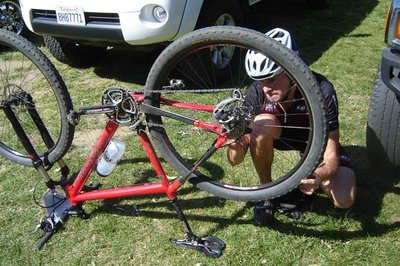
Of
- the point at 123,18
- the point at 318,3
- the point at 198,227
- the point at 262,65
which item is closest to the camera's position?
the point at 262,65

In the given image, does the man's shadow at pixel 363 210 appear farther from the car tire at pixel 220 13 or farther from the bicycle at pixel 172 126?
the car tire at pixel 220 13

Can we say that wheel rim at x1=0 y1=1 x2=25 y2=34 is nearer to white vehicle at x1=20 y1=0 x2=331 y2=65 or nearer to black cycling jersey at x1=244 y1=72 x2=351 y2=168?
white vehicle at x1=20 y1=0 x2=331 y2=65

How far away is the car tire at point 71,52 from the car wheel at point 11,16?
128 centimetres

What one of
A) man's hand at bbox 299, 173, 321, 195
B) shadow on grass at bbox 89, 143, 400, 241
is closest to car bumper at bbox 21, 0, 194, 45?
shadow on grass at bbox 89, 143, 400, 241

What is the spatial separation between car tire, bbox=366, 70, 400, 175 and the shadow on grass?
0.15 metres

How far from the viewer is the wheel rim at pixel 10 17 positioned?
6.15 m

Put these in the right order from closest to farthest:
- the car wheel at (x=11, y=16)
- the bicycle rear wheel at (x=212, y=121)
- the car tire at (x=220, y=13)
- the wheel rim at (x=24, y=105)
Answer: the bicycle rear wheel at (x=212, y=121) < the wheel rim at (x=24, y=105) < the car tire at (x=220, y=13) < the car wheel at (x=11, y=16)

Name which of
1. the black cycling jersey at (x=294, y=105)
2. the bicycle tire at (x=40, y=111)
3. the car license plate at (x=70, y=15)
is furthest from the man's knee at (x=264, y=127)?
the car license plate at (x=70, y=15)

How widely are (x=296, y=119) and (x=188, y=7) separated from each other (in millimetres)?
1772

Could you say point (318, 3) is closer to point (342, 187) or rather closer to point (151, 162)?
point (342, 187)

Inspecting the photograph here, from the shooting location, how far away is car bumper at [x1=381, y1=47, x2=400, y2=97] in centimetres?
247

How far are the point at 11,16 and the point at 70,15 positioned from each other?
2565 millimetres

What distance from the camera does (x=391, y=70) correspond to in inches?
98.7

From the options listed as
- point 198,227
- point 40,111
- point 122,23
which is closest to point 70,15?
point 122,23
